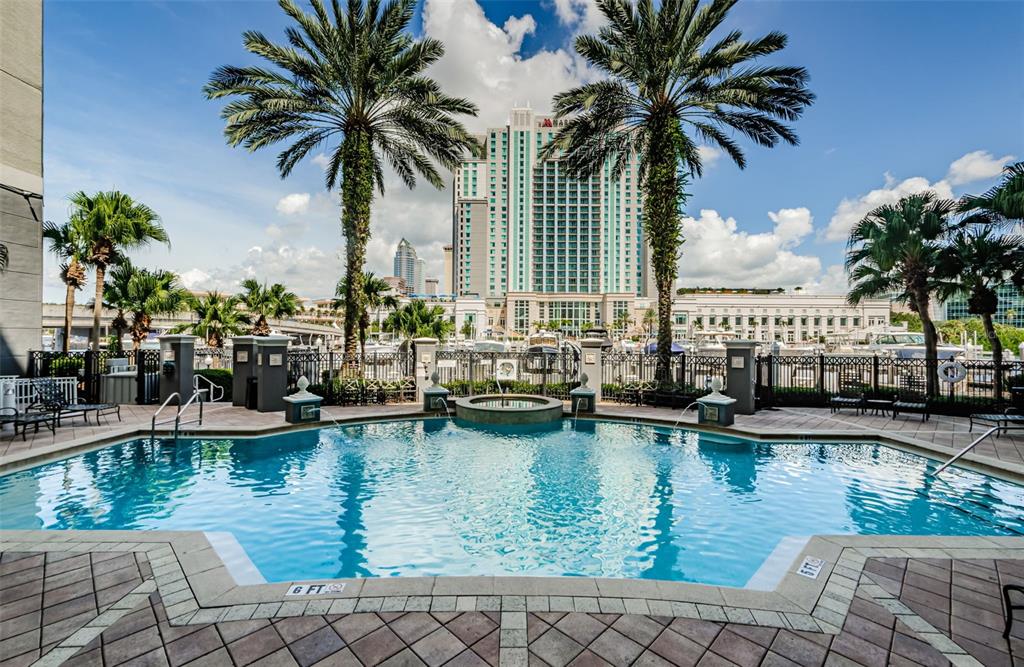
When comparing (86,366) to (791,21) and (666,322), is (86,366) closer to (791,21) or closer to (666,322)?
(666,322)

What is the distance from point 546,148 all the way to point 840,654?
57.5 ft

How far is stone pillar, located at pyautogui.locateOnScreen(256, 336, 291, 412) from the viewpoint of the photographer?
13.2 meters

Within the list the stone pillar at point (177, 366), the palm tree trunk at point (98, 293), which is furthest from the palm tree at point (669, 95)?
the palm tree trunk at point (98, 293)

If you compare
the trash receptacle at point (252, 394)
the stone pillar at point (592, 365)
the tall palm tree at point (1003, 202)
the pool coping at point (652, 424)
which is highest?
the tall palm tree at point (1003, 202)

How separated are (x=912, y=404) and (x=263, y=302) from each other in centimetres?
2981

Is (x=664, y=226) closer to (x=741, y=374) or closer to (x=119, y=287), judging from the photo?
(x=741, y=374)

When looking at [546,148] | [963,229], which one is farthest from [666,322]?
[963,229]

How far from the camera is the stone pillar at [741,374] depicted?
13305mm

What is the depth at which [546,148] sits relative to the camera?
17547 millimetres

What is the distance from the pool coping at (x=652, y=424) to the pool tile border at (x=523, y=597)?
644cm

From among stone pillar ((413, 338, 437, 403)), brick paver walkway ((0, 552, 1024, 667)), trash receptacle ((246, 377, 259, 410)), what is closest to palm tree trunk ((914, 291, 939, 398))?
brick paver walkway ((0, 552, 1024, 667))

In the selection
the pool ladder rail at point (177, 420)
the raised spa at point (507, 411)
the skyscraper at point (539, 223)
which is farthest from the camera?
the skyscraper at point (539, 223)

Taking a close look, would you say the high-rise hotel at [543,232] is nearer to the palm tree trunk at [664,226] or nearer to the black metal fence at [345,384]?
the black metal fence at [345,384]

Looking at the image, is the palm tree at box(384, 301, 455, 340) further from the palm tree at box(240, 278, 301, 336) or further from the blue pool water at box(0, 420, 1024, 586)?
the blue pool water at box(0, 420, 1024, 586)
